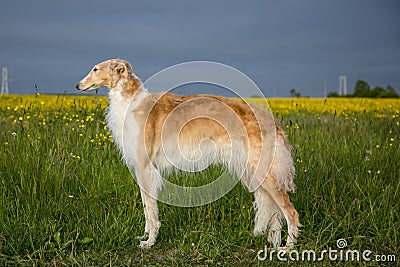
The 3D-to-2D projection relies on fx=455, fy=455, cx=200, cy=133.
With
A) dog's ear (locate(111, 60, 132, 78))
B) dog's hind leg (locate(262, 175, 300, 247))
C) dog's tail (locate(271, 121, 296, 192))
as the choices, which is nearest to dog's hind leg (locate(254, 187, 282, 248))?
dog's hind leg (locate(262, 175, 300, 247))

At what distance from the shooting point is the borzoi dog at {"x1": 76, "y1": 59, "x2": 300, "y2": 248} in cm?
535

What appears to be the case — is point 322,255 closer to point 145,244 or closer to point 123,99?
point 145,244

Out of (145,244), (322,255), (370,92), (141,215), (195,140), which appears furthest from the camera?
(370,92)

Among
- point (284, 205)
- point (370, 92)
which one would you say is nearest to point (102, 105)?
point (284, 205)

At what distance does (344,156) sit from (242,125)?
9.54 ft

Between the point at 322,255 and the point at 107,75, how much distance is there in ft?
10.6

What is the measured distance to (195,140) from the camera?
5.57 m

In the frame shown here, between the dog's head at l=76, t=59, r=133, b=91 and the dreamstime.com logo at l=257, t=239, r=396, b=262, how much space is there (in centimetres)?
261

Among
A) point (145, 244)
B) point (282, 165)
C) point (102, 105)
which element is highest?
point (102, 105)

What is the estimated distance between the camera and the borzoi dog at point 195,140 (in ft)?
17.6

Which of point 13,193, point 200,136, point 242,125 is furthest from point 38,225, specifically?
point 242,125

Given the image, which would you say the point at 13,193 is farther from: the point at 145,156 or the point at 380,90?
the point at 380,90

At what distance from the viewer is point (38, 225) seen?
5.26 meters

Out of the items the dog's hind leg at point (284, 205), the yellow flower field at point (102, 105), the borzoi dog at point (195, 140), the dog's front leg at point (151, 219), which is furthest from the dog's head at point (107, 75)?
the dog's hind leg at point (284, 205)
